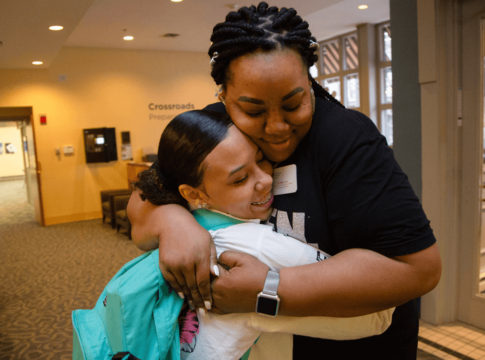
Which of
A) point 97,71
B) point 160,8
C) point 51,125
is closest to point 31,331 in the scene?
point 160,8

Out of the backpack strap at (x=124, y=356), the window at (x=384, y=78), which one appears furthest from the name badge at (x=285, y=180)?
the window at (x=384, y=78)

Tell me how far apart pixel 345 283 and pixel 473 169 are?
2.56 metres

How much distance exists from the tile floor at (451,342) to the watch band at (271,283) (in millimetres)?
2413

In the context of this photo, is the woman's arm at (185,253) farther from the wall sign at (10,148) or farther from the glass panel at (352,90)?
the wall sign at (10,148)

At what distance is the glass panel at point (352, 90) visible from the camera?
978 cm

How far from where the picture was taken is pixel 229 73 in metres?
0.89

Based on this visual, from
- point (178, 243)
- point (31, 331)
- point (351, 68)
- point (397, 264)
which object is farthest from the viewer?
point (351, 68)

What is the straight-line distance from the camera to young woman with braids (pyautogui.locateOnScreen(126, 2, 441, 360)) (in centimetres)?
76

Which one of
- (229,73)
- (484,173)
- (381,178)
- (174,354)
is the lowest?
(174,354)

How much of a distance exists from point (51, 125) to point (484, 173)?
7809 millimetres

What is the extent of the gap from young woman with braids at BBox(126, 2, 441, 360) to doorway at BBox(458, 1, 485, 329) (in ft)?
7.41

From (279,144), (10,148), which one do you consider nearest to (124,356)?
(279,144)

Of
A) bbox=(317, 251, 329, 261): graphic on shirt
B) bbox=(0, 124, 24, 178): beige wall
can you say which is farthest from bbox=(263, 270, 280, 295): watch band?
bbox=(0, 124, 24, 178): beige wall

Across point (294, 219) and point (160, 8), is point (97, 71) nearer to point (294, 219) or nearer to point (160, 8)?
point (160, 8)
